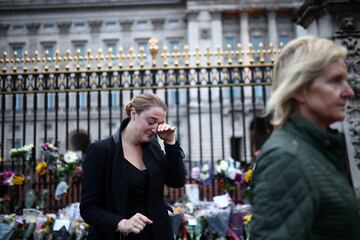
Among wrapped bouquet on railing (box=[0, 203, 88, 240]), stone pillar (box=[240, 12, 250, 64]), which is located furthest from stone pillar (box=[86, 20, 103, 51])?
wrapped bouquet on railing (box=[0, 203, 88, 240])

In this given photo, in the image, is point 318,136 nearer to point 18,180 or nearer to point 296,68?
point 296,68

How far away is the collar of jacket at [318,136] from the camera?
135 centimetres

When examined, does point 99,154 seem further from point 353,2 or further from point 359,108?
point 353,2

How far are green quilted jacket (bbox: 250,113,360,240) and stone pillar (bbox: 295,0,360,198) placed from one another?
4081mm

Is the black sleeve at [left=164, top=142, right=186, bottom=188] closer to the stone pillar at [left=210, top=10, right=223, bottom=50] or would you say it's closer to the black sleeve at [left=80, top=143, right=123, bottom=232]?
the black sleeve at [left=80, top=143, right=123, bottom=232]

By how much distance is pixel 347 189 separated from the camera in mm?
1302

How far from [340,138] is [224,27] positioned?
29405mm

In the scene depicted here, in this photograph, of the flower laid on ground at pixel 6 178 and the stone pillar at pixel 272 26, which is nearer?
the flower laid on ground at pixel 6 178

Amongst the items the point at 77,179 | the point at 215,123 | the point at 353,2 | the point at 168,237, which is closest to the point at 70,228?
the point at 77,179

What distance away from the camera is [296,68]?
4.39 ft

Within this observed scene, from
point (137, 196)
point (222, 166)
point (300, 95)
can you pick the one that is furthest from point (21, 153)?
point (300, 95)

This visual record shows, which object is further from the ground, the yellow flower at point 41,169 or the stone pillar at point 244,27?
the stone pillar at point 244,27

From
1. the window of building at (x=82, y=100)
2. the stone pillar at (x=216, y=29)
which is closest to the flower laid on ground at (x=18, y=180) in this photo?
the window of building at (x=82, y=100)

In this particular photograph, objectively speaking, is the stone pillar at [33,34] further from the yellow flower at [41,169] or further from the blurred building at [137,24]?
the yellow flower at [41,169]
